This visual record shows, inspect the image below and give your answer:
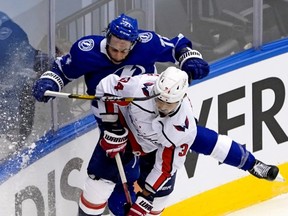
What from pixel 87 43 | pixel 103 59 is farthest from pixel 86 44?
pixel 103 59

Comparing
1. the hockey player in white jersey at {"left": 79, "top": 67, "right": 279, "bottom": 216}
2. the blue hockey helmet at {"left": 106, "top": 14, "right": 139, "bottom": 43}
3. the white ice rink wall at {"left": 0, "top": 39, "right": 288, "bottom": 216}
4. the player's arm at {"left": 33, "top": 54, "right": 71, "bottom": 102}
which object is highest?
the blue hockey helmet at {"left": 106, "top": 14, "right": 139, "bottom": 43}

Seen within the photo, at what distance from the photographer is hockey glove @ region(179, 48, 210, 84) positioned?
569 cm

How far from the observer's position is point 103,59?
5.72 m

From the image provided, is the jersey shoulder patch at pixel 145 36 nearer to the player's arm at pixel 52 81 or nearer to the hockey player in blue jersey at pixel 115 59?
the hockey player in blue jersey at pixel 115 59

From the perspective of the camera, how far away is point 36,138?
6.16 meters

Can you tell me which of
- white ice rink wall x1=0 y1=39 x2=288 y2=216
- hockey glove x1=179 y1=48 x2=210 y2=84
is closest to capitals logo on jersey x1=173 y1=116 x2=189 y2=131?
hockey glove x1=179 y1=48 x2=210 y2=84

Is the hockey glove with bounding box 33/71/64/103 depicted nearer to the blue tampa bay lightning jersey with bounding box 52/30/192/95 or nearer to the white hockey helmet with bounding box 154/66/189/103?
the blue tampa bay lightning jersey with bounding box 52/30/192/95

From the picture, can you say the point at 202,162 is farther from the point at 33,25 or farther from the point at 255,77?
the point at 33,25

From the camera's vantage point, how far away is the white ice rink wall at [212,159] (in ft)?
20.3

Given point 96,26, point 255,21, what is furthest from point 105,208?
point 255,21

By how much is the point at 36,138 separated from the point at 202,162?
3.83 ft

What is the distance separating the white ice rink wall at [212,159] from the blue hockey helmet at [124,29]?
0.89 meters

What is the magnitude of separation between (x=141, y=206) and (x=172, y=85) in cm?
80

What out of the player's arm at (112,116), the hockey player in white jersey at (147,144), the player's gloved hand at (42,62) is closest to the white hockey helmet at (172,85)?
the hockey player in white jersey at (147,144)
